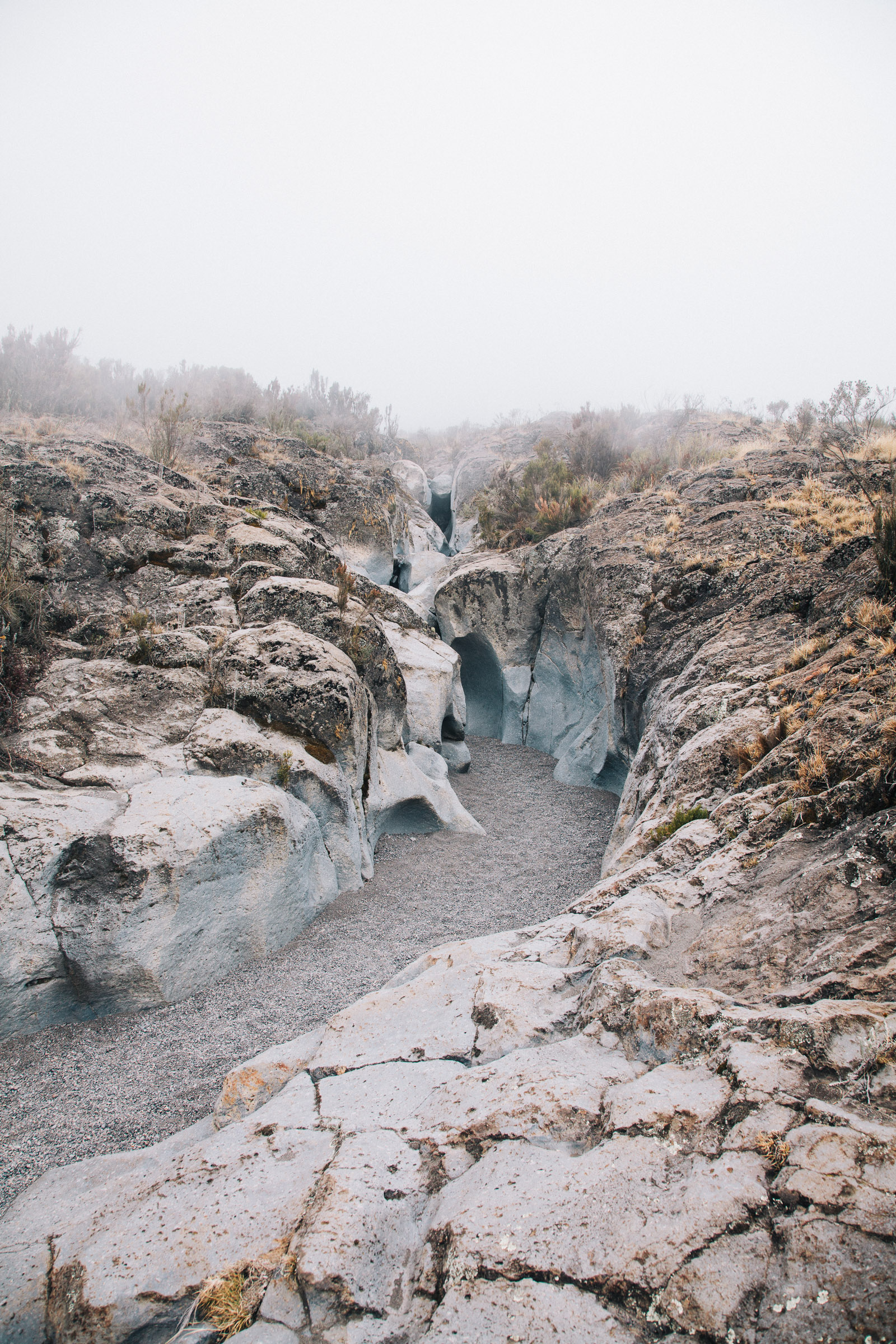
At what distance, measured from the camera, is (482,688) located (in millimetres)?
16578

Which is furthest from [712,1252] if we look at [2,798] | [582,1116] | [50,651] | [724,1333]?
[50,651]

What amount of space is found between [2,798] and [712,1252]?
561 centimetres

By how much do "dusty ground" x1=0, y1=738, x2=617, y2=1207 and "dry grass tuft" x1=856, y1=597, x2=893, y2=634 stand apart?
4.33 m

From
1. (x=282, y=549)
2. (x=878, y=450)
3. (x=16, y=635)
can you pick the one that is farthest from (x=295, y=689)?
(x=878, y=450)

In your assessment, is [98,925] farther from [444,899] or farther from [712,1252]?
[712,1252]

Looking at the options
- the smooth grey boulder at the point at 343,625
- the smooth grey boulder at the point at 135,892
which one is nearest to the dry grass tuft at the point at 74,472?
the smooth grey boulder at the point at 343,625

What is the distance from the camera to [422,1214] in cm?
219

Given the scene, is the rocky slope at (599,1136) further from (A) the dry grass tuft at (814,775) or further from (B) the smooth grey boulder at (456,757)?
(B) the smooth grey boulder at (456,757)

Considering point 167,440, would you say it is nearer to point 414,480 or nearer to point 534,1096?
point 534,1096

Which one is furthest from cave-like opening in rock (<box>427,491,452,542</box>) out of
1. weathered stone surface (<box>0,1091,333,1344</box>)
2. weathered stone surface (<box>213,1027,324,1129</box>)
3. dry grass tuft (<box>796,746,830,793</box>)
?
weathered stone surface (<box>0,1091,333,1344</box>)

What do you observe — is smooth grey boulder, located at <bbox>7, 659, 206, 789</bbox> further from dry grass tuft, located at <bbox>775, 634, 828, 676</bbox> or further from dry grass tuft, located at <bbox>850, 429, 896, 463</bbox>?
dry grass tuft, located at <bbox>850, 429, 896, 463</bbox>

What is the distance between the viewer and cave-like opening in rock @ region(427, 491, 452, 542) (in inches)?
1068

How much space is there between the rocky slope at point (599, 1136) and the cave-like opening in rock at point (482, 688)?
1061 cm

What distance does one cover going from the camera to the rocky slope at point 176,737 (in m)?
4.65
